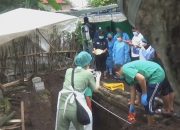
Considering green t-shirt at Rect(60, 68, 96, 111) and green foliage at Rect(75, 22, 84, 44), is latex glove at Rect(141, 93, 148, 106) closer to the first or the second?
green t-shirt at Rect(60, 68, 96, 111)

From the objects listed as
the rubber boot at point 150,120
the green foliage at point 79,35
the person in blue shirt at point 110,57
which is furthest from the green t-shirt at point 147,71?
the green foliage at point 79,35

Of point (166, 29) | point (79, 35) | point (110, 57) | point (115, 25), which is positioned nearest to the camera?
point (166, 29)

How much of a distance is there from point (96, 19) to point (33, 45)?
18.8 ft

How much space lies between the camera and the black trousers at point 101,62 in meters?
15.1

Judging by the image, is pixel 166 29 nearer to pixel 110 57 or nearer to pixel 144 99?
pixel 144 99

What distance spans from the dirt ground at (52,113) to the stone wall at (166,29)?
616 cm

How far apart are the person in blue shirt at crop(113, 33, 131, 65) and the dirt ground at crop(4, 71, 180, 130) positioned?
1809mm

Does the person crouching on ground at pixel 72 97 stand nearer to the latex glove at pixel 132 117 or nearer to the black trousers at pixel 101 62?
the latex glove at pixel 132 117

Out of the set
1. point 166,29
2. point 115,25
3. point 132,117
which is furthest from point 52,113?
point 166,29

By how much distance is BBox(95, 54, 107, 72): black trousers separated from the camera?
49.4 ft

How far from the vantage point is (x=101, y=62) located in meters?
15.1

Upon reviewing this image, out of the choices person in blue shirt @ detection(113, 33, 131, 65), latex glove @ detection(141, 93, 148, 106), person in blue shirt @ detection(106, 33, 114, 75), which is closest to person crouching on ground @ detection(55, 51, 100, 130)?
latex glove @ detection(141, 93, 148, 106)

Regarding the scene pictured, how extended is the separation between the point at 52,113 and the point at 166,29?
9657 mm

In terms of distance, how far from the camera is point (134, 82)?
24.1 feet
